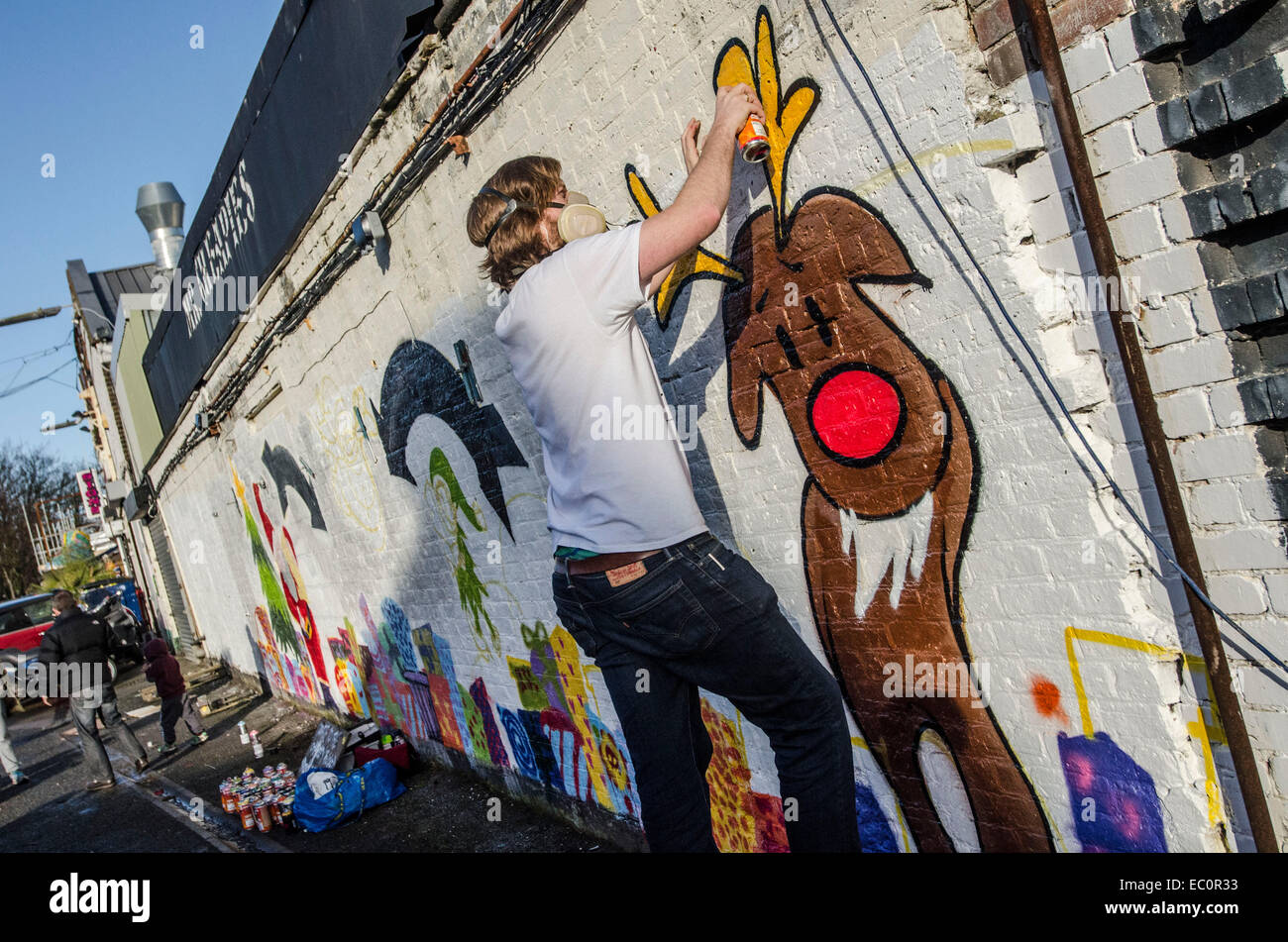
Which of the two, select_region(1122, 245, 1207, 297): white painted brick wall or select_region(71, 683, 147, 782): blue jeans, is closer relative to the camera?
select_region(1122, 245, 1207, 297): white painted brick wall

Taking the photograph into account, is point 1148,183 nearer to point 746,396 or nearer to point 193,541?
point 746,396

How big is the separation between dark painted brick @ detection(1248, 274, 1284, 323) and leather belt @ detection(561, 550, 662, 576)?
54.9 inches

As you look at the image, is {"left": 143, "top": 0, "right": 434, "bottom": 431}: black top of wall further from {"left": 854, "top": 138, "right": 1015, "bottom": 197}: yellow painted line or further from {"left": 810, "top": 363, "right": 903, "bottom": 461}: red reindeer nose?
{"left": 810, "top": 363, "right": 903, "bottom": 461}: red reindeer nose

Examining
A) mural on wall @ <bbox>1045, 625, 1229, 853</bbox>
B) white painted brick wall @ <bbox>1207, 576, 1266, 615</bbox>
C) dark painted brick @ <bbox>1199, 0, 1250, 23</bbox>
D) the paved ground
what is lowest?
the paved ground

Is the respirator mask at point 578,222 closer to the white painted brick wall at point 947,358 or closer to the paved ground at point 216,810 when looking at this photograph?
the white painted brick wall at point 947,358

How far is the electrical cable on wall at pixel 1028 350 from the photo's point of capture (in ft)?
6.53

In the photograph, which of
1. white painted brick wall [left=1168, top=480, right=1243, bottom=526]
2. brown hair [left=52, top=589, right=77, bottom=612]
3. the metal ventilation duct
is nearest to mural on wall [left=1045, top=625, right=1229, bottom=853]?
white painted brick wall [left=1168, top=480, right=1243, bottom=526]

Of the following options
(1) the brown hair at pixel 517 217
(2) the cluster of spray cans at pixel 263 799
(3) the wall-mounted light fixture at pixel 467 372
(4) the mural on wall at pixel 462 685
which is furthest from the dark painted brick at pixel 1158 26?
(2) the cluster of spray cans at pixel 263 799

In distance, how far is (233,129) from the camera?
285 inches

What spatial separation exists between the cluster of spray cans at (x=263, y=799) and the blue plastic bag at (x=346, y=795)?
0.14 meters

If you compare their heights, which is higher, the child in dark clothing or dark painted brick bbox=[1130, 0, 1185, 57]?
dark painted brick bbox=[1130, 0, 1185, 57]

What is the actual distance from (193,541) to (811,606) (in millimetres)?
14117

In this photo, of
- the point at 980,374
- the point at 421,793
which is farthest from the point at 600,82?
the point at 421,793

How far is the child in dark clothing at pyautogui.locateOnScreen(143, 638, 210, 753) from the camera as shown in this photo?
9.41m
